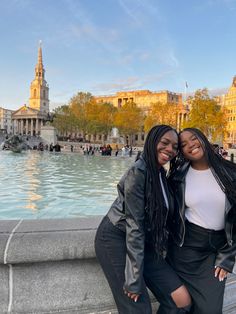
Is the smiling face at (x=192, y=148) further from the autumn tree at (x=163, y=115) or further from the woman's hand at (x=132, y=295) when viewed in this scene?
the autumn tree at (x=163, y=115)

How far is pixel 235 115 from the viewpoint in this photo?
10825 cm

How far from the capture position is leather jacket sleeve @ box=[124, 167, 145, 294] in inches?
102

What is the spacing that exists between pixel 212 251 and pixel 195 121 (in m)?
43.2

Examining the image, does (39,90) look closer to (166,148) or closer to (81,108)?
(81,108)

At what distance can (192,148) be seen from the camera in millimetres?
3092

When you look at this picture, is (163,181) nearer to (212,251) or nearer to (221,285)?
(212,251)

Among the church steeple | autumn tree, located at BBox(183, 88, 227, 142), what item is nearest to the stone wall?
autumn tree, located at BBox(183, 88, 227, 142)

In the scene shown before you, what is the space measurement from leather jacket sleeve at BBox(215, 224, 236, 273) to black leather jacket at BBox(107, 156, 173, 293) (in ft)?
2.26

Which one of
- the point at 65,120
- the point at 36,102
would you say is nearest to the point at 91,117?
the point at 65,120

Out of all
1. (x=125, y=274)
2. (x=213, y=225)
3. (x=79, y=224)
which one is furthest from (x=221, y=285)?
(x=79, y=224)

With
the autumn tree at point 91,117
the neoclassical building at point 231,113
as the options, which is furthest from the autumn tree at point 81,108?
the neoclassical building at point 231,113

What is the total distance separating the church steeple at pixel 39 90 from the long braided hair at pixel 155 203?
501 feet

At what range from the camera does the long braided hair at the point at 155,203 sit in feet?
8.91

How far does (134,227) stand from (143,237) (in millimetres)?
103
